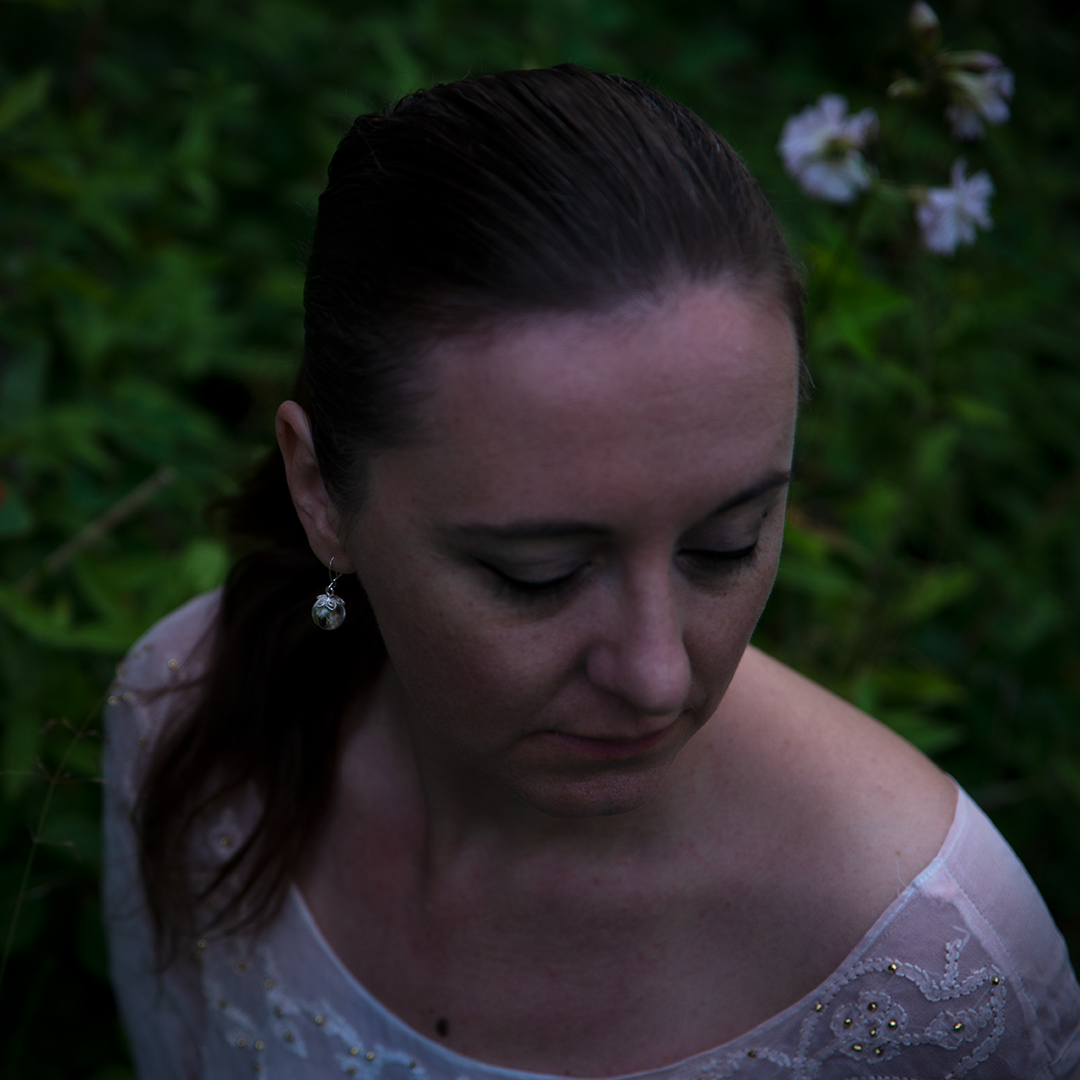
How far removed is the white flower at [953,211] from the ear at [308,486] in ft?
3.88

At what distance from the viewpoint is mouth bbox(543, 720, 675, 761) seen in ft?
3.94

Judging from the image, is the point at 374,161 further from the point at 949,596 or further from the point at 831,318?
the point at 949,596

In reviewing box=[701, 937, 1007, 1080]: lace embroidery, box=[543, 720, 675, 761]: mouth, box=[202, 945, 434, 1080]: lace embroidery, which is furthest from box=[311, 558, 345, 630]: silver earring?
box=[701, 937, 1007, 1080]: lace embroidery

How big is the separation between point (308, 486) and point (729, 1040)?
37.6 inches

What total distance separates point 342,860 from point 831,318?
52.1 inches

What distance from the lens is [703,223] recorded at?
110 centimetres

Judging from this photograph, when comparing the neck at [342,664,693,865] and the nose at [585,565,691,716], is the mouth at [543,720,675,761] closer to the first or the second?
the nose at [585,565,691,716]

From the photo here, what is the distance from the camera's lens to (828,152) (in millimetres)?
1925

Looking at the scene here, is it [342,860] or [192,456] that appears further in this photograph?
[192,456]

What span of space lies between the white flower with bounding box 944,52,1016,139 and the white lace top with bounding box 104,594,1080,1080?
3.96 feet

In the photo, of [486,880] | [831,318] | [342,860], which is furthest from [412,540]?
[831,318]

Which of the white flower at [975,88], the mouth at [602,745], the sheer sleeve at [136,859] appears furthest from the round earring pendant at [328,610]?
the white flower at [975,88]

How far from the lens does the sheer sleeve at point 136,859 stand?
1877mm

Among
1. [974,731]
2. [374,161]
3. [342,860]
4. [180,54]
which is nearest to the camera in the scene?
[374,161]
